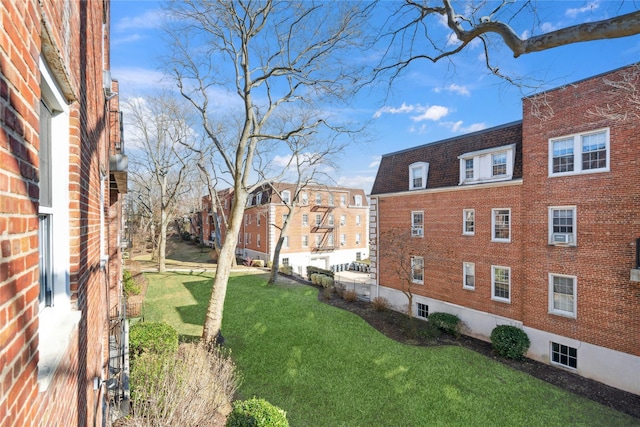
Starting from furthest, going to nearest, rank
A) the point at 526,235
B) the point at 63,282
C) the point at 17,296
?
1. the point at 526,235
2. the point at 63,282
3. the point at 17,296

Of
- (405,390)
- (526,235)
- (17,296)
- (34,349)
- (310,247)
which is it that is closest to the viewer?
(17,296)

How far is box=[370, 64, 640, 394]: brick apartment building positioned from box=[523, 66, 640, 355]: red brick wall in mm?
34

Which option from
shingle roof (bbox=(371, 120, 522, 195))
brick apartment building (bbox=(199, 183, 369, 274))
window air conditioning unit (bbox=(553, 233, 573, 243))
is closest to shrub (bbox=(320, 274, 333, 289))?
shingle roof (bbox=(371, 120, 522, 195))

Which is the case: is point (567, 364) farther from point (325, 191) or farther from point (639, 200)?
point (325, 191)

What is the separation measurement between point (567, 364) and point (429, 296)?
629cm

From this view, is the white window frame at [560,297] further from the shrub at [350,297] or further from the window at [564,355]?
the shrub at [350,297]

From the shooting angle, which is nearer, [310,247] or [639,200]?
[639,200]

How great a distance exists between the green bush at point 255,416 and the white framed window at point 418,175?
46.6 feet

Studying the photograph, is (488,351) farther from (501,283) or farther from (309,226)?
(309,226)

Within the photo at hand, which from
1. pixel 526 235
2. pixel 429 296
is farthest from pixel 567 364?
pixel 429 296

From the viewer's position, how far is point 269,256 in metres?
32.6

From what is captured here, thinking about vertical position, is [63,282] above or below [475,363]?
above

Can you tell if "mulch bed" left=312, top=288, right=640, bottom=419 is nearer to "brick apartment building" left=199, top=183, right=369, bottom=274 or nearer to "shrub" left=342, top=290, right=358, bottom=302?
"shrub" left=342, top=290, right=358, bottom=302

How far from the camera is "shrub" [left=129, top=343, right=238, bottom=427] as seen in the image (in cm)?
567
